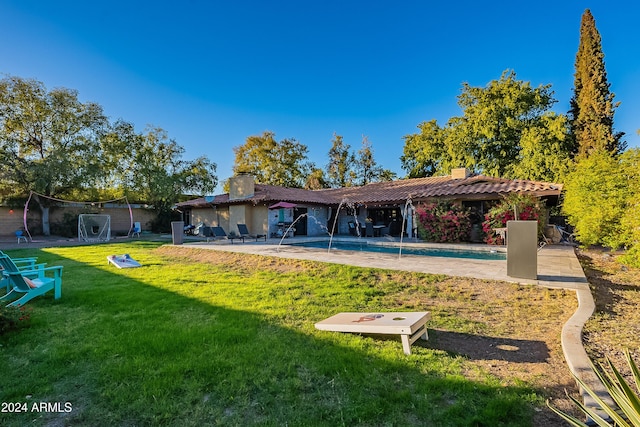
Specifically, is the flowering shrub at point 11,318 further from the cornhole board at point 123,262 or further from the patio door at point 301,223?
the patio door at point 301,223

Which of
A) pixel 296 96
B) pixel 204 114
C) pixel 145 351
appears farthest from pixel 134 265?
pixel 296 96

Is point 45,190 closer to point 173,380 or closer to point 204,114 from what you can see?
point 204,114

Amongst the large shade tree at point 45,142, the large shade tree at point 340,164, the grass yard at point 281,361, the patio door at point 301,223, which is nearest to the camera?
the grass yard at point 281,361

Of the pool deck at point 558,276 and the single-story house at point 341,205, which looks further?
the single-story house at point 341,205

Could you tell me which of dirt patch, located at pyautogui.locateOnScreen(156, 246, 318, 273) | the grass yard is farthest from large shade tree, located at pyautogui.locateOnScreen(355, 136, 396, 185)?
the grass yard

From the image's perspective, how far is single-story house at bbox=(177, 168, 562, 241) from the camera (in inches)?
699

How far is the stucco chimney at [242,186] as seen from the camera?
72.3ft

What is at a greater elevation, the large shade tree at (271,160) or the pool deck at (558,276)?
the large shade tree at (271,160)

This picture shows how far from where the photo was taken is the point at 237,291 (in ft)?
22.3

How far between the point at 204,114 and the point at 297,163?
17884 millimetres

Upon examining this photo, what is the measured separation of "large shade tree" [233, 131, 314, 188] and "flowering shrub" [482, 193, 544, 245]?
2724cm

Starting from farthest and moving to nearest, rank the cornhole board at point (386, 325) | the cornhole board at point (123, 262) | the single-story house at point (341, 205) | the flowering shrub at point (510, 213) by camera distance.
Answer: the single-story house at point (341, 205)
the flowering shrub at point (510, 213)
the cornhole board at point (123, 262)
the cornhole board at point (386, 325)

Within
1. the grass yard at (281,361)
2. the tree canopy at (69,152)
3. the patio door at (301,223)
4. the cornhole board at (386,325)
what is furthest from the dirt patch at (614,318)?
the tree canopy at (69,152)

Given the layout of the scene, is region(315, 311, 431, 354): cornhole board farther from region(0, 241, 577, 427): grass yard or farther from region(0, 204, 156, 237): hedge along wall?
region(0, 204, 156, 237): hedge along wall
